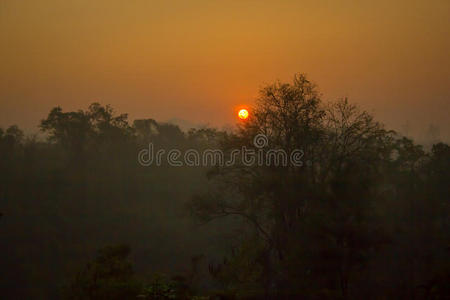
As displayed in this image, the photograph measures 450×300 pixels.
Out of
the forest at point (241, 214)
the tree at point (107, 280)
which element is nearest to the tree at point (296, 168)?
the forest at point (241, 214)

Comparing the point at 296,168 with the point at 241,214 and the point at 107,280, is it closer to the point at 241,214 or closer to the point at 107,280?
the point at 241,214

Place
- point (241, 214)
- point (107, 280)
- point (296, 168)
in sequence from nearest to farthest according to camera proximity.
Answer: point (107, 280) < point (296, 168) < point (241, 214)

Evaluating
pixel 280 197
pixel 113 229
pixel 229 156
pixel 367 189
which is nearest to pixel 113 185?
pixel 113 229

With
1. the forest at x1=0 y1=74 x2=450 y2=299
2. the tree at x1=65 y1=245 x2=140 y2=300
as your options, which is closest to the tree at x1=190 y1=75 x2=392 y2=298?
the forest at x1=0 y1=74 x2=450 y2=299

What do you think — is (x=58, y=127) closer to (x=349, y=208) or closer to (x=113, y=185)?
(x=113, y=185)

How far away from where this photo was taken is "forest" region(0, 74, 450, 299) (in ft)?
48.4

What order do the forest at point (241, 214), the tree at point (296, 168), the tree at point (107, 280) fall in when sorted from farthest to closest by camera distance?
the tree at point (296, 168) < the forest at point (241, 214) < the tree at point (107, 280)

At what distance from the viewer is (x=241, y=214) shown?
1983cm

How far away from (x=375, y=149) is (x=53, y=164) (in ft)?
138

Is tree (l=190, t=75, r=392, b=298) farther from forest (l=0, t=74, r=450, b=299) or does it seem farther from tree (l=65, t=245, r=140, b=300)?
tree (l=65, t=245, r=140, b=300)

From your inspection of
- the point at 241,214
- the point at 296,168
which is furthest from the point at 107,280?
the point at 296,168

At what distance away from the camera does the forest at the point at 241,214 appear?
48.4ft

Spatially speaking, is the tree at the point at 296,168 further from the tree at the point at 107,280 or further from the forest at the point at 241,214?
the tree at the point at 107,280

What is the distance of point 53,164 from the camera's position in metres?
47.5
